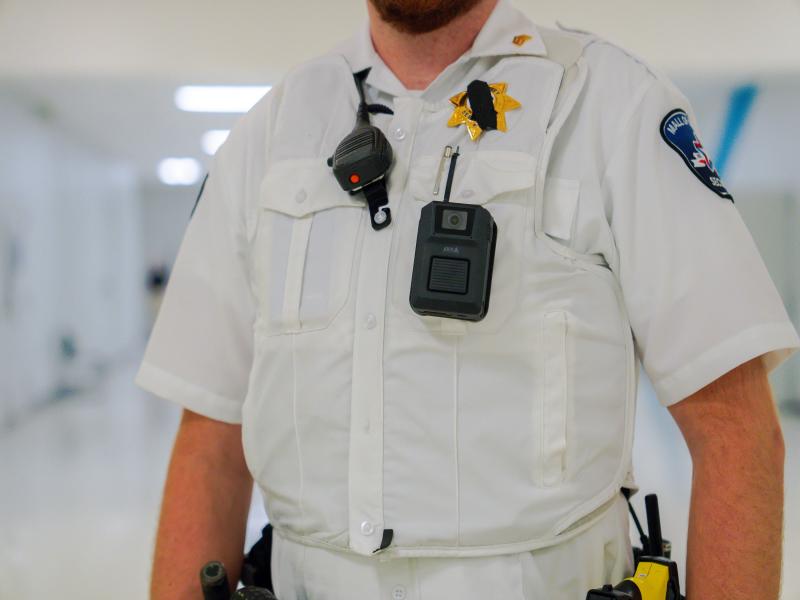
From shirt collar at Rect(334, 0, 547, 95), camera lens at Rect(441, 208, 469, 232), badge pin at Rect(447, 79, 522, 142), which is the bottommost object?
camera lens at Rect(441, 208, 469, 232)

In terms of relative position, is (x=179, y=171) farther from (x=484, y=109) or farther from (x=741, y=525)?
(x=741, y=525)

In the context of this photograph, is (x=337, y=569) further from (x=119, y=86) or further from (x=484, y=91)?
(x=119, y=86)

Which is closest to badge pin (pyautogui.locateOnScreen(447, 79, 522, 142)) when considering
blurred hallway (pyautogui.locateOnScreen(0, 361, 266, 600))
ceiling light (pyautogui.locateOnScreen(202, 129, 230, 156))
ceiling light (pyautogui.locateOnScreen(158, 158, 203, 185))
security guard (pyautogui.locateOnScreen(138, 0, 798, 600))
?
security guard (pyautogui.locateOnScreen(138, 0, 798, 600))

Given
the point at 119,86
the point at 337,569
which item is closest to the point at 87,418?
the point at 119,86

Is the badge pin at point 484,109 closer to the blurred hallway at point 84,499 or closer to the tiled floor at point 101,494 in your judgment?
the blurred hallway at point 84,499

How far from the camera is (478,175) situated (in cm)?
87

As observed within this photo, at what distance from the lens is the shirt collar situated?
94 cm

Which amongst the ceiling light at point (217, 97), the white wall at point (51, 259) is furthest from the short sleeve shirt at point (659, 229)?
the white wall at point (51, 259)

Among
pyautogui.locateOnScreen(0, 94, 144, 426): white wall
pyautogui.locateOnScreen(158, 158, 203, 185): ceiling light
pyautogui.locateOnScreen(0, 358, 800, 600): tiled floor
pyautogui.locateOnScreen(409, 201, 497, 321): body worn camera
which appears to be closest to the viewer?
pyautogui.locateOnScreen(409, 201, 497, 321): body worn camera

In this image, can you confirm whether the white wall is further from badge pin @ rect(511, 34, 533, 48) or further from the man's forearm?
the man's forearm

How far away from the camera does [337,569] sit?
0.90 metres

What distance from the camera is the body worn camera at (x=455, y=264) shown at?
31.5 inches

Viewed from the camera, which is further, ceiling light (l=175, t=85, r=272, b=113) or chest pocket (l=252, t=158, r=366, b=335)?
ceiling light (l=175, t=85, r=272, b=113)

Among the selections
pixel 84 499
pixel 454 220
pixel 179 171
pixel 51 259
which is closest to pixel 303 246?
pixel 454 220
